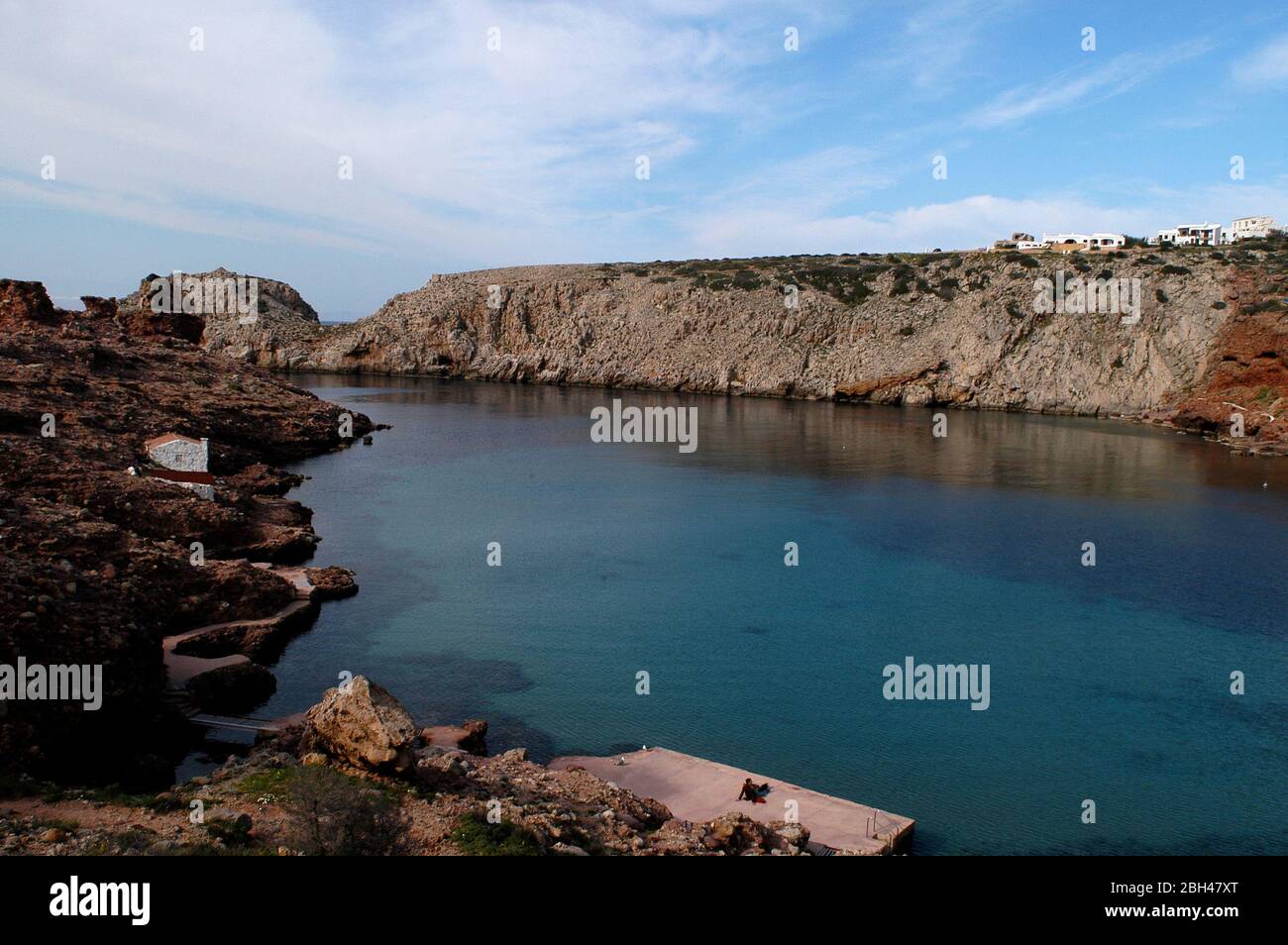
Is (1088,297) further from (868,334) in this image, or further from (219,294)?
(219,294)

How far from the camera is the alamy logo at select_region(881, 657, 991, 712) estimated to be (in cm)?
1972

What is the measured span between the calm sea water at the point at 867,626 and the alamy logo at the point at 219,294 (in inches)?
3073

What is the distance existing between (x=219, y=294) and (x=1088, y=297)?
345 ft

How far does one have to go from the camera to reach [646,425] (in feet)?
234

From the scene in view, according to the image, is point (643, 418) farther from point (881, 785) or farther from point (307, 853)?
point (307, 853)

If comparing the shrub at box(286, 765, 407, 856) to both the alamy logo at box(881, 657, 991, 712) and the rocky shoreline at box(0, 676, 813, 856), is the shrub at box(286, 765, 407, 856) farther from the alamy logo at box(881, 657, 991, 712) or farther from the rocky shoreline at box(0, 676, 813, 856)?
the alamy logo at box(881, 657, 991, 712)

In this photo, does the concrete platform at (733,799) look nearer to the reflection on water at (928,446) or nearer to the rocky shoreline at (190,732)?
the rocky shoreline at (190,732)

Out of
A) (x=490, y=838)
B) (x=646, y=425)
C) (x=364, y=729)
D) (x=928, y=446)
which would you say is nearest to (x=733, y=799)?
(x=490, y=838)

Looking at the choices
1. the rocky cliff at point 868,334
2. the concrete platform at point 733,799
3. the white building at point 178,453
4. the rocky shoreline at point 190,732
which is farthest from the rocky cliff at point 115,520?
the rocky cliff at point 868,334

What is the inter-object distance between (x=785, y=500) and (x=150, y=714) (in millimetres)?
28223

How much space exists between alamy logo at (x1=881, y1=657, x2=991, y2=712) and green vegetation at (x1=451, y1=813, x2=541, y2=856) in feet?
34.8

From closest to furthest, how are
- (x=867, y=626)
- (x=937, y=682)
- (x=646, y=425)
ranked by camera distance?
(x=937, y=682) → (x=867, y=626) → (x=646, y=425)
